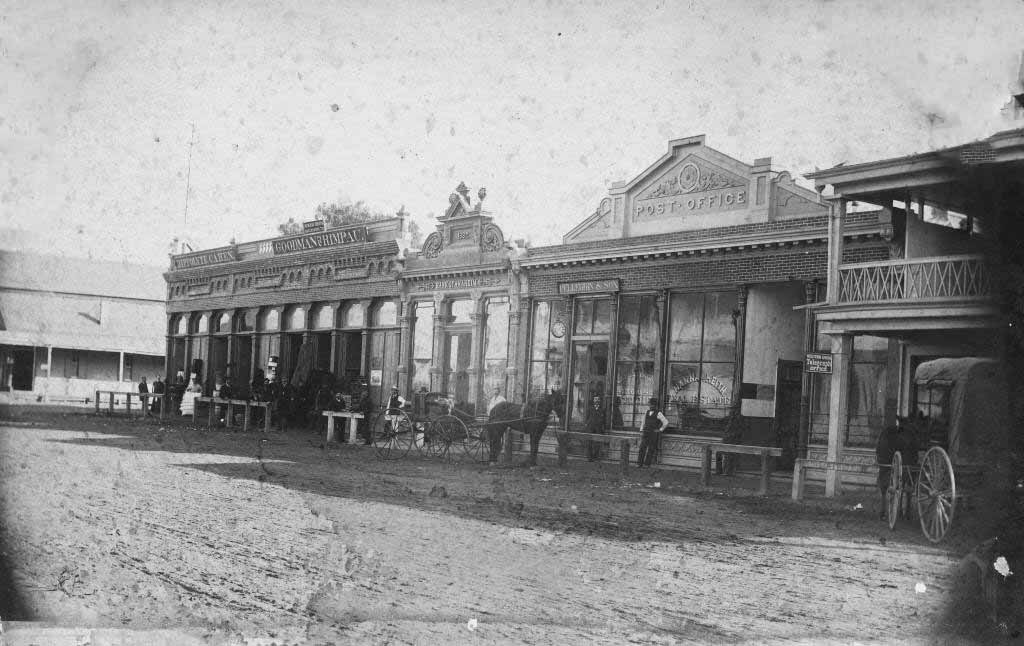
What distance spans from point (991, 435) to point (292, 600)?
6.61m

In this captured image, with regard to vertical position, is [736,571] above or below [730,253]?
below

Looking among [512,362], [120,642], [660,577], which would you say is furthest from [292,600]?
[512,362]

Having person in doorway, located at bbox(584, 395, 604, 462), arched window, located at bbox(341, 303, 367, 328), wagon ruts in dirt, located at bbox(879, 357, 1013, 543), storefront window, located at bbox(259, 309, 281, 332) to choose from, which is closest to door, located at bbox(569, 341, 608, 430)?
person in doorway, located at bbox(584, 395, 604, 462)

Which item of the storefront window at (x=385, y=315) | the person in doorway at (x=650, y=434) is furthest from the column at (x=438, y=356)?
Answer: the person in doorway at (x=650, y=434)

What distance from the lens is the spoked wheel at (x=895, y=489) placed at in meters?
10.9

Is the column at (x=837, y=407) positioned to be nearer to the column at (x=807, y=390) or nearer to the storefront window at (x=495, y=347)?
the column at (x=807, y=390)

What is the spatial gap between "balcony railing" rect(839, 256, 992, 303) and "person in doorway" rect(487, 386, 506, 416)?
229 inches

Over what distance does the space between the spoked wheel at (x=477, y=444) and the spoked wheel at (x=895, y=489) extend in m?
7.04

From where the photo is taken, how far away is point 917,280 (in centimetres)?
1295

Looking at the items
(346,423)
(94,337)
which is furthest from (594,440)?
(94,337)

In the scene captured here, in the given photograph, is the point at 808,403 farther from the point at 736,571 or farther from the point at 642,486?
the point at 736,571

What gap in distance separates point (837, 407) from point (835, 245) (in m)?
2.54

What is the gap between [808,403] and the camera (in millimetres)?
16906

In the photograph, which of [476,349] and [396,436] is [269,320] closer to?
[396,436]
